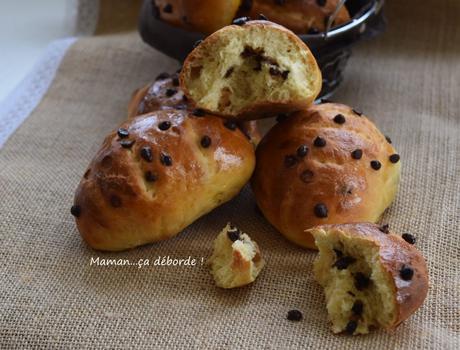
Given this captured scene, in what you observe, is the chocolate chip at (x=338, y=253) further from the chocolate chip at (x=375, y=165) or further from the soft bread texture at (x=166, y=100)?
the soft bread texture at (x=166, y=100)

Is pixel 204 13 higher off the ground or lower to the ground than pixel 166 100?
higher

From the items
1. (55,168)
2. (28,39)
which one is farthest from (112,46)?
(55,168)

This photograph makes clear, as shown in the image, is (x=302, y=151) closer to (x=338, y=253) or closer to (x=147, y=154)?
(x=338, y=253)

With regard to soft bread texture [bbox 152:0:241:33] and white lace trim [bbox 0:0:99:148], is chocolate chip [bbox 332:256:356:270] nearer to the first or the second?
soft bread texture [bbox 152:0:241:33]

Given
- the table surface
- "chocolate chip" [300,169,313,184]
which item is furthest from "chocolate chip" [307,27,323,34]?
the table surface

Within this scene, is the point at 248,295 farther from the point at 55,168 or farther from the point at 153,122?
the point at 55,168

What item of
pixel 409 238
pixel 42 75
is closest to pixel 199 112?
pixel 409 238
